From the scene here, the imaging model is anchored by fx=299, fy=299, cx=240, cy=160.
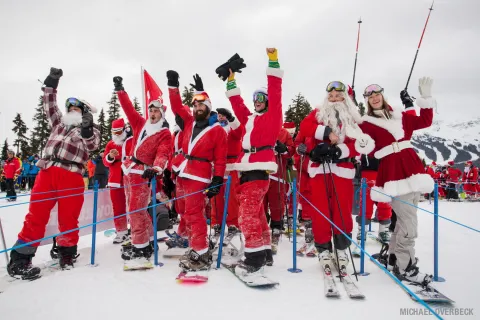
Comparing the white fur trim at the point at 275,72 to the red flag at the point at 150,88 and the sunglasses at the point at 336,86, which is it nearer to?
the sunglasses at the point at 336,86

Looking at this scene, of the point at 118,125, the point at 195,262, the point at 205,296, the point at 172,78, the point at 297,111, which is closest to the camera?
the point at 205,296

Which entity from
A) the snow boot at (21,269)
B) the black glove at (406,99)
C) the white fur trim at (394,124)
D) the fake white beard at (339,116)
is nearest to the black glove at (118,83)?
the snow boot at (21,269)

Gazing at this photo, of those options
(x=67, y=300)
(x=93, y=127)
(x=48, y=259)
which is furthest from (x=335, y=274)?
(x=48, y=259)

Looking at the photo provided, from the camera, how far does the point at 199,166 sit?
11.7 ft

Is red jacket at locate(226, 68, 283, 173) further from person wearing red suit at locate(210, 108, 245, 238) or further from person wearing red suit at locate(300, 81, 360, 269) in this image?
person wearing red suit at locate(210, 108, 245, 238)

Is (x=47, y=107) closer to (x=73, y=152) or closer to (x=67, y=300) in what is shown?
(x=73, y=152)

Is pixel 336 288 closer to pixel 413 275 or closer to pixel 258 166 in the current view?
pixel 413 275

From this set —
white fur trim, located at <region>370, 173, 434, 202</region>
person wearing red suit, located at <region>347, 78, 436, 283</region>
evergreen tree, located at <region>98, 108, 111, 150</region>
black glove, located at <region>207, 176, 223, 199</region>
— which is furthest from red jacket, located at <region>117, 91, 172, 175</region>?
evergreen tree, located at <region>98, 108, 111, 150</region>

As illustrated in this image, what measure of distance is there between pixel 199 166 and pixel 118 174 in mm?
2751

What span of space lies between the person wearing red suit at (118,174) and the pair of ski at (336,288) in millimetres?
3472

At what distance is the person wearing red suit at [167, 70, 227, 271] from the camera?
3.45 m

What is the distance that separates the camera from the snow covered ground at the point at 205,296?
2.42m

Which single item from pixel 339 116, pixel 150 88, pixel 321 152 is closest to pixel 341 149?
pixel 321 152

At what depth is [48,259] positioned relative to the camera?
415 centimetres
